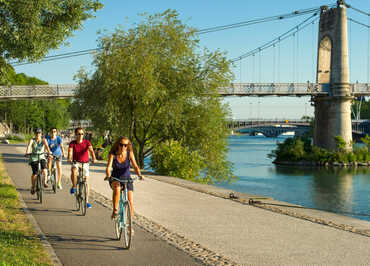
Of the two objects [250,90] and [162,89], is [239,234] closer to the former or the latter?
[162,89]

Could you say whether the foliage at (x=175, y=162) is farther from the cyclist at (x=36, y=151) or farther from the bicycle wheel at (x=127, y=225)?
the bicycle wheel at (x=127, y=225)

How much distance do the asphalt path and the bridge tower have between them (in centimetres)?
5149

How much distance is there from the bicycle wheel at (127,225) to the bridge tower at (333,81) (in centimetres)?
5392

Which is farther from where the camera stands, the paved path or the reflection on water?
the reflection on water

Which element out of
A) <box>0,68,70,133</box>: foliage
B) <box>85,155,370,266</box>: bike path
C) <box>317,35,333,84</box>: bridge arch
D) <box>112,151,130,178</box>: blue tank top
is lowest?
<box>85,155,370,266</box>: bike path

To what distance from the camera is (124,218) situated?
7207 millimetres

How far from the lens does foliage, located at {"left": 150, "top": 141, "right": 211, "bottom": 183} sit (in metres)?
22.6

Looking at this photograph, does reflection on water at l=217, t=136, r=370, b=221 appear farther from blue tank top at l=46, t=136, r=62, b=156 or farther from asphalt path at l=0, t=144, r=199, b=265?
asphalt path at l=0, t=144, r=199, b=265

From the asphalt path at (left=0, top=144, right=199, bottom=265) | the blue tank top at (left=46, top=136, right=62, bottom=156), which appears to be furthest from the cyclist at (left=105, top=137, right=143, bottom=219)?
the blue tank top at (left=46, top=136, right=62, bottom=156)

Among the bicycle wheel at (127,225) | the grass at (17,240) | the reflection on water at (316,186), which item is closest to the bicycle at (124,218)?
the bicycle wheel at (127,225)

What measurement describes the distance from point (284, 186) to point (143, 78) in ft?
63.1

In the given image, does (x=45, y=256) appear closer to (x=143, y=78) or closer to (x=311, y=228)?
(x=311, y=228)

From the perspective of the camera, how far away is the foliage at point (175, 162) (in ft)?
74.2

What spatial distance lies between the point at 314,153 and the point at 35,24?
179 feet
